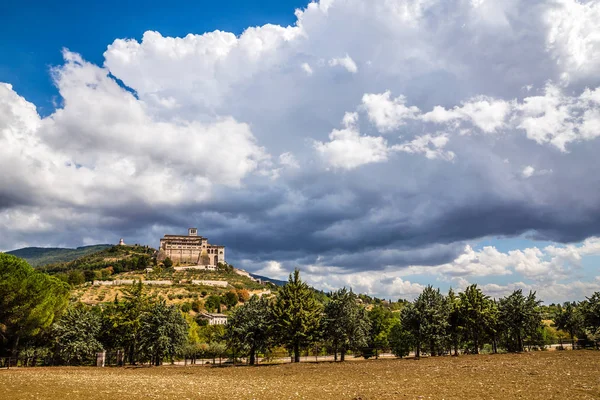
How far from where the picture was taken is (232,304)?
19800 centimetres

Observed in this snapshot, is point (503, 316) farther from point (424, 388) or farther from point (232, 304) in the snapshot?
point (232, 304)

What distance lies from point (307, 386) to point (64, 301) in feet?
193

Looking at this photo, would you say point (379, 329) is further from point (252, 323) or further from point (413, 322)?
point (252, 323)

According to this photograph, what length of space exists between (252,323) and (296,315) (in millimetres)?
7350

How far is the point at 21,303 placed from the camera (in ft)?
198

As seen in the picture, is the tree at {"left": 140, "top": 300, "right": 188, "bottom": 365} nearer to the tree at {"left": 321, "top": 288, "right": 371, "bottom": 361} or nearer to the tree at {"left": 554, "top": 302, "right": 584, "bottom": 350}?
the tree at {"left": 321, "top": 288, "right": 371, "bottom": 361}

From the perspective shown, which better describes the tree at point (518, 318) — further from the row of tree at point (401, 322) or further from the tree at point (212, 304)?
the tree at point (212, 304)

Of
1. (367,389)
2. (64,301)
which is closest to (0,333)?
(64,301)

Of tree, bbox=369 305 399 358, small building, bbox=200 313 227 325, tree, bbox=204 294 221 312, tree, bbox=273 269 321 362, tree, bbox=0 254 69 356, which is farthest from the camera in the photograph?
tree, bbox=204 294 221 312

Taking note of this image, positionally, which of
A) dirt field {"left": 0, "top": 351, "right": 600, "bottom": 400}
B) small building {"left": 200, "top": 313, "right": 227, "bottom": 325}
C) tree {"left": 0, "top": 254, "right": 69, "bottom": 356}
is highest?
tree {"left": 0, "top": 254, "right": 69, "bottom": 356}

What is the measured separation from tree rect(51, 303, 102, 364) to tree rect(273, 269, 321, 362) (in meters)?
30.1

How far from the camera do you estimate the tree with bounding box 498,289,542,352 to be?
7512 centimetres

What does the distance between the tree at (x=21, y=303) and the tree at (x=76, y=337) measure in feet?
7.57

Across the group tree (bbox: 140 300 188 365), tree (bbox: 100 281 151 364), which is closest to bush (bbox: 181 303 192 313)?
tree (bbox: 100 281 151 364)
